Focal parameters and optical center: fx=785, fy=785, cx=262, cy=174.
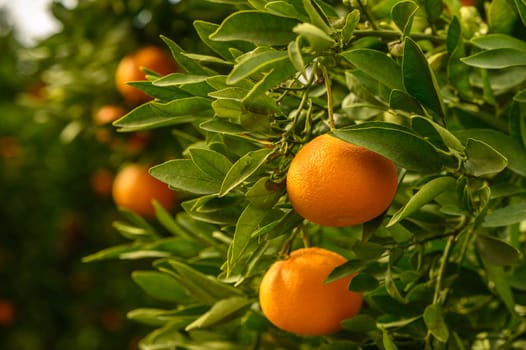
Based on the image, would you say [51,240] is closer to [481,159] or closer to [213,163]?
[213,163]

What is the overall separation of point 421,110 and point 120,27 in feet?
3.62

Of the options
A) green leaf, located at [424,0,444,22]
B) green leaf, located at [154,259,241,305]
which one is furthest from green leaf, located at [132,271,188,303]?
green leaf, located at [424,0,444,22]

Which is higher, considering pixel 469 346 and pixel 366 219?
pixel 366 219

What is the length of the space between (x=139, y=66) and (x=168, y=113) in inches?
34.4

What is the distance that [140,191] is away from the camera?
1673 mm

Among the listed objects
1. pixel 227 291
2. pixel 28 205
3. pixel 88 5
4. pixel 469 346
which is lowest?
pixel 28 205

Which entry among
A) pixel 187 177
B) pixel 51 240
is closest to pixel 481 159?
pixel 187 177

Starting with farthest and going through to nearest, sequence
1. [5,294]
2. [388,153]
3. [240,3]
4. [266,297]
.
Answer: [5,294] → [240,3] → [266,297] → [388,153]

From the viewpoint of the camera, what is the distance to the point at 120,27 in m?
1.70

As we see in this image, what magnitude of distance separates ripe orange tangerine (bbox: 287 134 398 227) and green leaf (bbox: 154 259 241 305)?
10.1 inches

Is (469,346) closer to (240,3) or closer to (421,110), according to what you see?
(421,110)

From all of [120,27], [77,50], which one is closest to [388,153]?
[120,27]

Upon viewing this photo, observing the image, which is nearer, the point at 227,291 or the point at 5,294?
the point at 227,291

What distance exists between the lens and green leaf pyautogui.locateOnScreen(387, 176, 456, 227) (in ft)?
2.18
